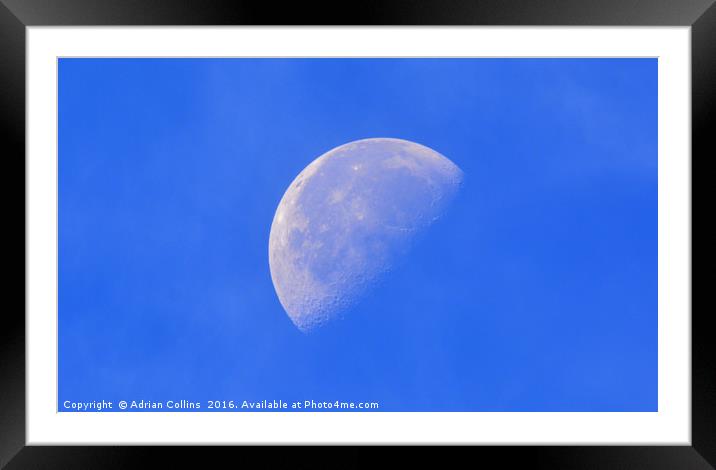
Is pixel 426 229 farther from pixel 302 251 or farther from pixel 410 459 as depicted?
pixel 410 459

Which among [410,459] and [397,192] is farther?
[397,192]

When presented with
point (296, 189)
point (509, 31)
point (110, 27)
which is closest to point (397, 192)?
point (296, 189)

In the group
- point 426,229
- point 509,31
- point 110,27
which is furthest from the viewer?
point 426,229

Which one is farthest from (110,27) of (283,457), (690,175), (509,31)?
(690,175)

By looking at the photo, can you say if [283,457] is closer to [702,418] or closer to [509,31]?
[702,418]

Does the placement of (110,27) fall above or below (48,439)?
above

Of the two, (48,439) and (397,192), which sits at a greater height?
(397,192)

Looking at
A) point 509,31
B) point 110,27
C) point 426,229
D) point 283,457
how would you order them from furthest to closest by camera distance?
point 426,229 → point 509,31 → point 283,457 → point 110,27

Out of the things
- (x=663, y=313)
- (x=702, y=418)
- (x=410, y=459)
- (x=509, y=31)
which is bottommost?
(x=410, y=459)

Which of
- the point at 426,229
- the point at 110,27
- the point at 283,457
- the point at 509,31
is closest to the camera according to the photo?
the point at 110,27

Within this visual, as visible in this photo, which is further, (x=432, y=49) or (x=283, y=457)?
(x=432, y=49)
